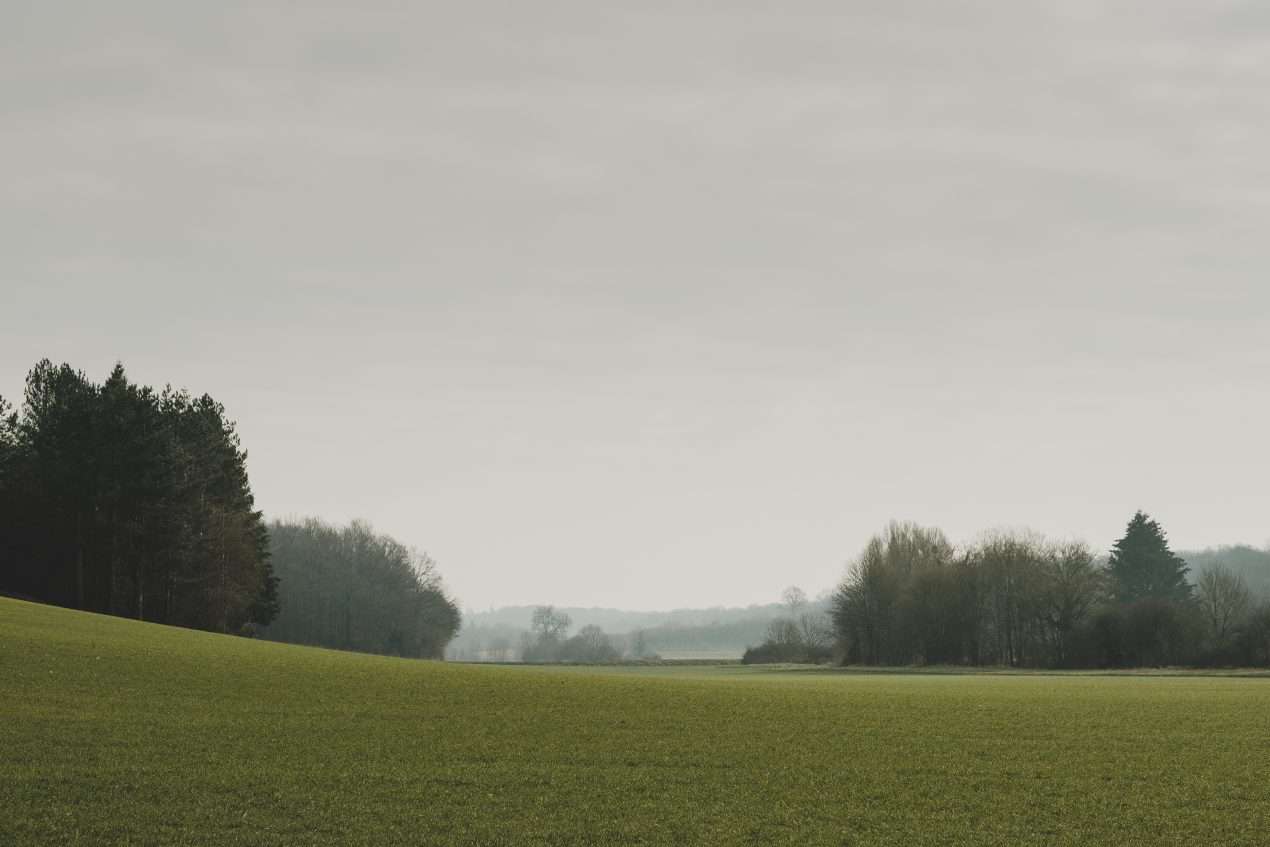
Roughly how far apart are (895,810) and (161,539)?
6489 centimetres

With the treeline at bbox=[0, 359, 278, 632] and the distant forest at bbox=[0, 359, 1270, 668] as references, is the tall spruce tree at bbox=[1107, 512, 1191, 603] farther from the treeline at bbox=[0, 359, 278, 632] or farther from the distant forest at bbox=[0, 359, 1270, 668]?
the treeline at bbox=[0, 359, 278, 632]

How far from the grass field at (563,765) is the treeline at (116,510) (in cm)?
3780

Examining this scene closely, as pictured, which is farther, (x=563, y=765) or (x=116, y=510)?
(x=116, y=510)

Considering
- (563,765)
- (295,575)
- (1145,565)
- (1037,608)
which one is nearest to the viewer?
(563,765)

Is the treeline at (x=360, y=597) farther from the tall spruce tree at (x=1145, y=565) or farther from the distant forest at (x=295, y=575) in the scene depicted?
the tall spruce tree at (x=1145, y=565)

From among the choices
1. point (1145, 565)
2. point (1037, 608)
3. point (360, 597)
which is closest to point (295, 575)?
point (360, 597)

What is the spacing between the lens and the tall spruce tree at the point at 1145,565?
122312mm

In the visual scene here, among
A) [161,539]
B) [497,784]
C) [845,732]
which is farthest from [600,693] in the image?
[161,539]

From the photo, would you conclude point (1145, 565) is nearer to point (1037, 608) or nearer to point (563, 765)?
point (1037, 608)

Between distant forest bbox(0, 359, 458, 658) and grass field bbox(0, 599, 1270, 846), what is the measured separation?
124 ft

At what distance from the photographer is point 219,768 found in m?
18.4

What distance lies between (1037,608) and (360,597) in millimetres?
79172

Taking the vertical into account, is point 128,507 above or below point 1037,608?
above

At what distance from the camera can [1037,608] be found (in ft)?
323
